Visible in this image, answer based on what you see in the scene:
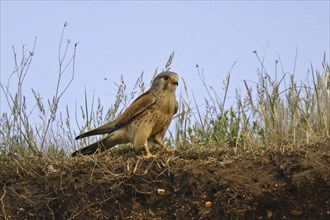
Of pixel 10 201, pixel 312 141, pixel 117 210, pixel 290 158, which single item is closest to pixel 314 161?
pixel 290 158

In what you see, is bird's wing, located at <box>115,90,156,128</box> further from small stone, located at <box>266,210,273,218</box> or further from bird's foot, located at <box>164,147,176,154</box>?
small stone, located at <box>266,210,273,218</box>

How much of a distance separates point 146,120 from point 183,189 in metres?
1.07

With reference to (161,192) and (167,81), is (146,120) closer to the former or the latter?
(167,81)

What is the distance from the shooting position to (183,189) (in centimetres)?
434

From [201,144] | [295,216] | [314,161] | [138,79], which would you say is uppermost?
[138,79]

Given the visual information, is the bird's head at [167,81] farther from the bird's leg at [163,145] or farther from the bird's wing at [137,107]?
the bird's leg at [163,145]

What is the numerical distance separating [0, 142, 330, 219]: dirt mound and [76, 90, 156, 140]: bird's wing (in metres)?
0.66

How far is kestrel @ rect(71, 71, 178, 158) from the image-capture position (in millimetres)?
5277

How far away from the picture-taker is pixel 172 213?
4352 mm

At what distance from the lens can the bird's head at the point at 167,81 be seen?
17.4 ft

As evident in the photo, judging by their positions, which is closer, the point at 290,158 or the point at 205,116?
the point at 290,158

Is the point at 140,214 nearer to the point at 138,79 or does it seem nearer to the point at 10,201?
the point at 10,201

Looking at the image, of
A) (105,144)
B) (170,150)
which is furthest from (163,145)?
(105,144)

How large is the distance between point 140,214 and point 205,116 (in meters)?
1.29
